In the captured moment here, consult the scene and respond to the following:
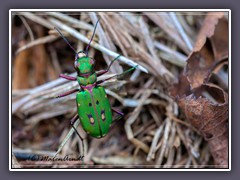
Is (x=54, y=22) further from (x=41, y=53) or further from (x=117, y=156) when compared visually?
(x=117, y=156)

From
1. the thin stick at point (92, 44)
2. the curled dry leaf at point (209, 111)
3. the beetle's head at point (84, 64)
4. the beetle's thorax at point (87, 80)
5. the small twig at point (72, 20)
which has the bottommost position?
the curled dry leaf at point (209, 111)

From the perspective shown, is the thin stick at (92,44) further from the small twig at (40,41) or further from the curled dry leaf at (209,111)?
the curled dry leaf at (209,111)

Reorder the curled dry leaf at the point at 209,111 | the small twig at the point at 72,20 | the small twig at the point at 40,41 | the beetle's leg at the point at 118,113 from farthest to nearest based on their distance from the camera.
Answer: the small twig at the point at 40,41 → the small twig at the point at 72,20 → the beetle's leg at the point at 118,113 → the curled dry leaf at the point at 209,111

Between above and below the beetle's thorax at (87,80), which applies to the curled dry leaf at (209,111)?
below

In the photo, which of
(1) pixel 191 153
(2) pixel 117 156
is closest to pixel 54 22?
(2) pixel 117 156

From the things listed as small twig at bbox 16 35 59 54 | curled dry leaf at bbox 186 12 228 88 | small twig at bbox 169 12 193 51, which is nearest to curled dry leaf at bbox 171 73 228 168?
curled dry leaf at bbox 186 12 228 88

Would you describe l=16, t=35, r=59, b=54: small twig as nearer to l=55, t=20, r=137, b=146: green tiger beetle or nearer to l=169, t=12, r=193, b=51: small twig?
l=55, t=20, r=137, b=146: green tiger beetle

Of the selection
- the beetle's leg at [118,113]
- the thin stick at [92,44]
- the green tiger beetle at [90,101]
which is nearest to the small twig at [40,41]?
the thin stick at [92,44]
